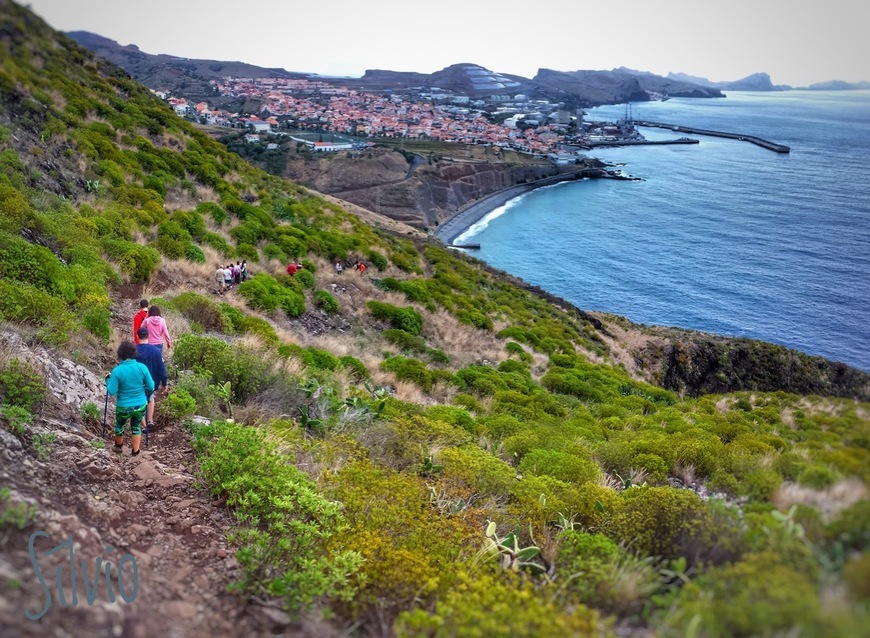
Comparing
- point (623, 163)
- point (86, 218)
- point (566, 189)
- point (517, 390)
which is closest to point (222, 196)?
point (86, 218)

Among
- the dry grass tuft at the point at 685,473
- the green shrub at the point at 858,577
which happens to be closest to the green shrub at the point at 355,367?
the dry grass tuft at the point at 685,473

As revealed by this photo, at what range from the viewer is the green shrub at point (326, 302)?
18.1 m

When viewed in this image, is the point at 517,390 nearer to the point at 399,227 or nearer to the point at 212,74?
the point at 399,227

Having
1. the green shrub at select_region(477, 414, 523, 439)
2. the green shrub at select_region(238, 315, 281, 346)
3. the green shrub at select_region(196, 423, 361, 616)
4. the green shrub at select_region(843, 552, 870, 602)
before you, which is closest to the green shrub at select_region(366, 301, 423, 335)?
the green shrub at select_region(238, 315, 281, 346)

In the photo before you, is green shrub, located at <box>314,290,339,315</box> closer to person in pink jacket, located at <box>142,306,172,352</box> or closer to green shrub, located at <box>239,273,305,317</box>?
green shrub, located at <box>239,273,305,317</box>

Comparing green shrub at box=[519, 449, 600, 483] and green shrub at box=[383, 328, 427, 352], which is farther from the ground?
green shrub at box=[519, 449, 600, 483]

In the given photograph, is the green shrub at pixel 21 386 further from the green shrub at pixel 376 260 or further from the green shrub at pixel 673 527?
the green shrub at pixel 376 260

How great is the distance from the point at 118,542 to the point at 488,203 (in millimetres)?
82421

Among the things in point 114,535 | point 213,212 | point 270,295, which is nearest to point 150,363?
point 114,535

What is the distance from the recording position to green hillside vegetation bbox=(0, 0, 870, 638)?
3641 millimetres

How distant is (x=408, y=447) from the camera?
303 inches

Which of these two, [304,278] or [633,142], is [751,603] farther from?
[633,142]

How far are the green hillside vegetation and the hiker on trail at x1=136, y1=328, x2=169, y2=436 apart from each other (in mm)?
285

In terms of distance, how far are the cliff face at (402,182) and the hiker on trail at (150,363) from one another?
66.5 metres
